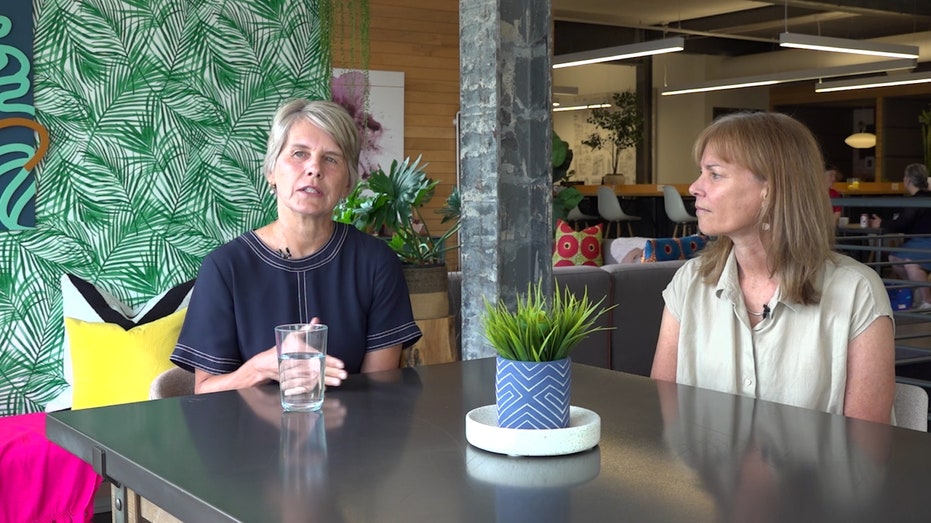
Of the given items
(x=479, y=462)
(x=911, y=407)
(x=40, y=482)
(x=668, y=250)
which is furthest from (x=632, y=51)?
(x=479, y=462)

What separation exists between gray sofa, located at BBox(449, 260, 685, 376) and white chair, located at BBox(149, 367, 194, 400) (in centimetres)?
286

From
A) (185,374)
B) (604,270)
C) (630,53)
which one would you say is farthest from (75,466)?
(630,53)

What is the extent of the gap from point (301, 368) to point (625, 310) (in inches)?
150

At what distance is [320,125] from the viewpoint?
221 cm

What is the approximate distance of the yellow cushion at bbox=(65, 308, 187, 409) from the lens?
3.60m

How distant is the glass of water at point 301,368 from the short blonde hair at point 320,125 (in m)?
0.68

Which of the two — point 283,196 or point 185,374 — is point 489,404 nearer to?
point 283,196

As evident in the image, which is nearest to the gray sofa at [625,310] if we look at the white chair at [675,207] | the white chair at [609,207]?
the white chair at [675,207]

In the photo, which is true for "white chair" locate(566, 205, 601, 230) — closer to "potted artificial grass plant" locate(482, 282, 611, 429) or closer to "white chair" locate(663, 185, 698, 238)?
"white chair" locate(663, 185, 698, 238)

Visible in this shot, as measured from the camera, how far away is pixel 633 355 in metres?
5.30

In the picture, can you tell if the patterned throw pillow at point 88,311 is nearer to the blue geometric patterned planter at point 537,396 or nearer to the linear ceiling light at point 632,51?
the blue geometric patterned planter at point 537,396

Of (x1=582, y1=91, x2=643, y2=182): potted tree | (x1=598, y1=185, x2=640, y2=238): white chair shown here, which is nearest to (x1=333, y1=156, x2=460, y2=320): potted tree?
(x1=598, y1=185, x2=640, y2=238): white chair

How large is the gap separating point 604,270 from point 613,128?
9333 mm

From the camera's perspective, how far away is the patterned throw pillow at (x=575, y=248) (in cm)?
688
